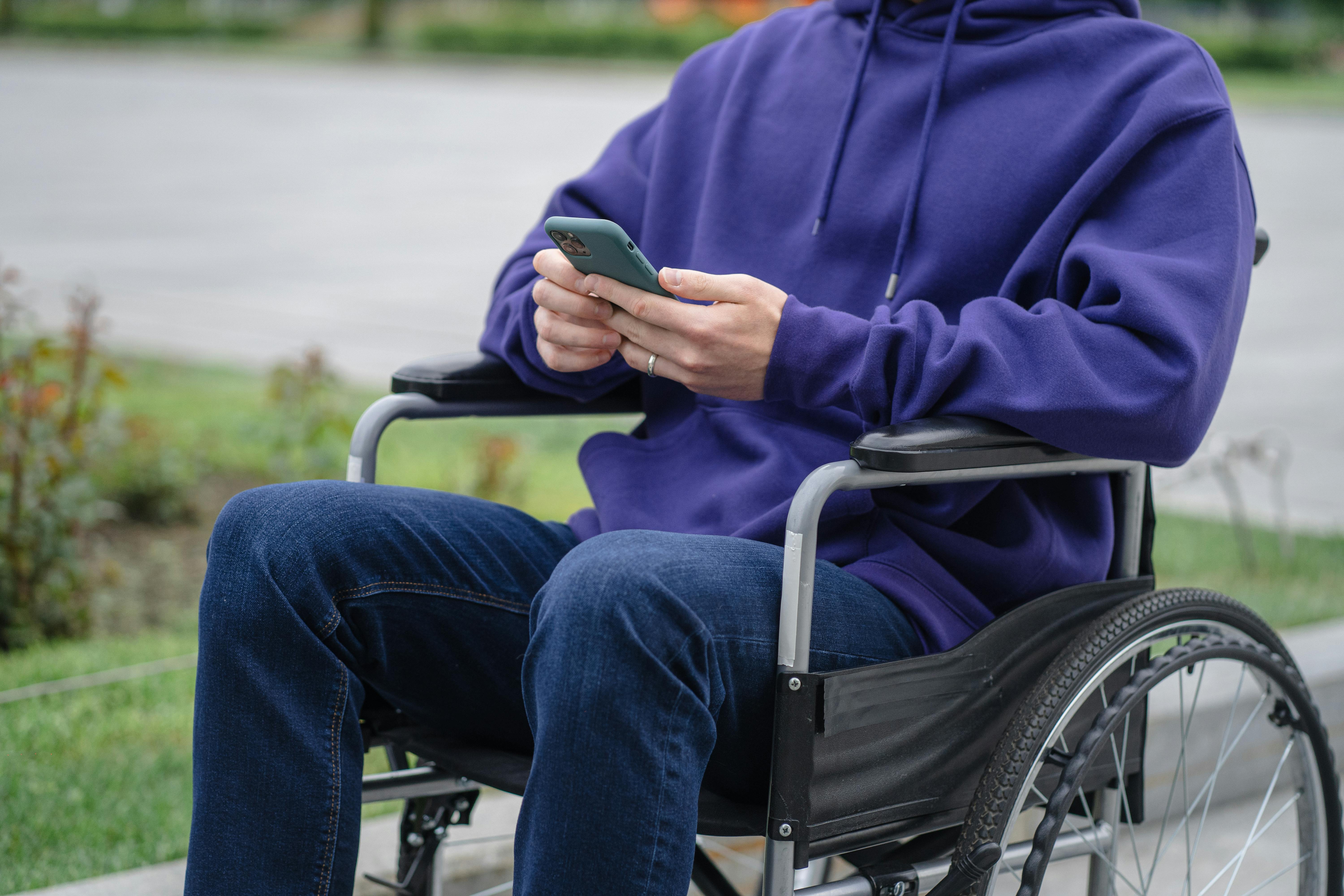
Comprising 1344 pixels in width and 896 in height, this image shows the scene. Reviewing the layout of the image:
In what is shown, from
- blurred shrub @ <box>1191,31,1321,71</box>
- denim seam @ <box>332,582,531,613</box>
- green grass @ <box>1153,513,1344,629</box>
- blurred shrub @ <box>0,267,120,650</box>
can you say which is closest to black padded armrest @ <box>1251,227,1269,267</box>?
denim seam @ <box>332,582,531,613</box>

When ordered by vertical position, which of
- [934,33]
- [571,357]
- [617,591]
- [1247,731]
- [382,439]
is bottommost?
[1247,731]

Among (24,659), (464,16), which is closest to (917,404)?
(24,659)

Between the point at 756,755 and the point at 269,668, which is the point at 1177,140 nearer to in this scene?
the point at 756,755

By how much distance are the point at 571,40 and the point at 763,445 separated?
26.0 m

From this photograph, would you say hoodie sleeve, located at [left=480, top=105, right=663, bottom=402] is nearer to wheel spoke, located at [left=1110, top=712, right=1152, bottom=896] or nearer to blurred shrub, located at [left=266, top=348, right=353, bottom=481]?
wheel spoke, located at [left=1110, top=712, right=1152, bottom=896]

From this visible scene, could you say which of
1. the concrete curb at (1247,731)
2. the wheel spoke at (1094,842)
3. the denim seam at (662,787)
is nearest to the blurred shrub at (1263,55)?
the concrete curb at (1247,731)

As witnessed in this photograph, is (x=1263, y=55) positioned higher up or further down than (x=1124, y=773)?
higher up

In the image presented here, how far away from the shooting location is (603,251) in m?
1.42

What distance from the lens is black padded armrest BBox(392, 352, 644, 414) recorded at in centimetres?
173

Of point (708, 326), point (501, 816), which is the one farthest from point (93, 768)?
point (708, 326)

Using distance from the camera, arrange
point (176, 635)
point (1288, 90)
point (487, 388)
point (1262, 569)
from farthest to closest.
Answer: point (1288, 90) < point (1262, 569) < point (176, 635) < point (487, 388)

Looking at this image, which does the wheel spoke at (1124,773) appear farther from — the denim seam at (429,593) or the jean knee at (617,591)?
the denim seam at (429,593)

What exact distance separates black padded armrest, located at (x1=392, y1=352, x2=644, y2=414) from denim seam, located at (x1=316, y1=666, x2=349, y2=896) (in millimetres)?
465

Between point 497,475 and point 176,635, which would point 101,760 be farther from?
point 497,475
